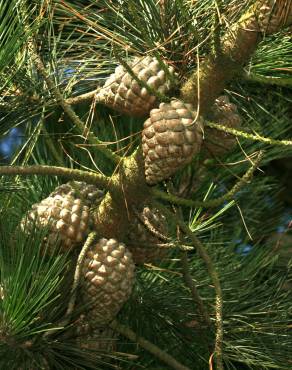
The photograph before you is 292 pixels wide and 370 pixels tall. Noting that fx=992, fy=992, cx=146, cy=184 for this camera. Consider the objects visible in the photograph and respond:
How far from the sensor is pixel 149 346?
4.60 ft

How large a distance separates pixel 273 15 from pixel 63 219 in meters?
0.38

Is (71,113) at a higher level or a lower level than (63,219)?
higher

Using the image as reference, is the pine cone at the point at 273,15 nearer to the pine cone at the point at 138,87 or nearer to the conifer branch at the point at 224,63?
the conifer branch at the point at 224,63

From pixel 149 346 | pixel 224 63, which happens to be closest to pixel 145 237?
pixel 149 346

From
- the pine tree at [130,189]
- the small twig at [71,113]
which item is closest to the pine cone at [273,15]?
the pine tree at [130,189]

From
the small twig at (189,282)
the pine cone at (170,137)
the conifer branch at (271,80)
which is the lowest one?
the small twig at (189,282)

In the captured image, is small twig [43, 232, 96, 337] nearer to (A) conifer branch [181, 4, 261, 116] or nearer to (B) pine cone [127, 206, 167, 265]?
(B) pine cone [127, 206, 167, 265]

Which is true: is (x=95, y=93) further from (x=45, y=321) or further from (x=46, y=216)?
(x=45, y=321)

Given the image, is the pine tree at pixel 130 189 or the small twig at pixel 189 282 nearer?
the pine tree at pixel 130 189

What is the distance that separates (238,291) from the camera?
1.64m

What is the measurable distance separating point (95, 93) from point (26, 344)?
365 millimetres

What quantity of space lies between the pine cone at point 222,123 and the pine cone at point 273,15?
19 cm

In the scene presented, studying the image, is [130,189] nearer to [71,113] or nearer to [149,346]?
[71,113]

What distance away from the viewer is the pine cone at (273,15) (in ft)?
3.84
